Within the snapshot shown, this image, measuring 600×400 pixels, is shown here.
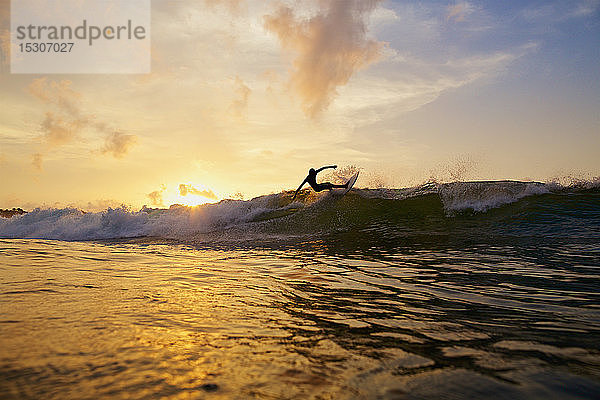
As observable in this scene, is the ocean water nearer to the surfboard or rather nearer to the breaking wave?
the breaking wave

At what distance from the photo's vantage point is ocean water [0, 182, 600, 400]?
159cm

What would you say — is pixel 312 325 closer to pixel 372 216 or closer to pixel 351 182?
pixel 372 216

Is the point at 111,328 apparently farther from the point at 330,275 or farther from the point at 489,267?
the point at 489,267

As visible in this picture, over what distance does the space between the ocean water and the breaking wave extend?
107 inches

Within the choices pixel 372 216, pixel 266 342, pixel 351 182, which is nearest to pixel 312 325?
pixel 266 342

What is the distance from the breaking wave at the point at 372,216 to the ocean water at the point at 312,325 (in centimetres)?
271

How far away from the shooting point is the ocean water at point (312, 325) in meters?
1.59

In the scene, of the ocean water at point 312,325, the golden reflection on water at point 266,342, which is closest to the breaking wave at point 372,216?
the ocean water at point 312,325

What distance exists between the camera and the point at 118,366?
5.71ft

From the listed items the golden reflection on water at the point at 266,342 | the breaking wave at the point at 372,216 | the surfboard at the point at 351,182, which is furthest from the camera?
the surfboard at the point at 351,182

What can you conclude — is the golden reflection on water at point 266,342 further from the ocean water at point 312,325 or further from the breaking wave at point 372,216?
the breaking wave at point 372,216

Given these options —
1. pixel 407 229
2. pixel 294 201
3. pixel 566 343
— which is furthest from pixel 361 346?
pixel 294 201

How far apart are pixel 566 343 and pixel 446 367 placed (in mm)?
906

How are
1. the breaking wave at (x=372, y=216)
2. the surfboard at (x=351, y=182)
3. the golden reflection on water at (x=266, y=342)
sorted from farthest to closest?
the surfboard at (x=351, y=182) → the breaking wave at (x=372, y=216) → the golden reflection on water at (x=266, y=342)
